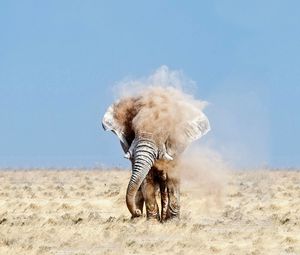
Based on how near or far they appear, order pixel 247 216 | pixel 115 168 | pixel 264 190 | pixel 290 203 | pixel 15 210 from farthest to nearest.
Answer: pixel 115 168 < pixel 264 190 < pixel 290 203 < pixel 15 210 < pixel 247 216

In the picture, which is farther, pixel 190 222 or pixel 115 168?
pixel 115 168

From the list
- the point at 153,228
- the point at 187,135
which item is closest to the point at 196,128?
the point at 187,135

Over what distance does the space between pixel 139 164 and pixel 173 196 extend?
1.39m

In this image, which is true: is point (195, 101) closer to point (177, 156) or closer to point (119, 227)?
point (177, 156)

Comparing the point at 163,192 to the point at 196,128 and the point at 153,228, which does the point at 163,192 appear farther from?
the point at 153,228

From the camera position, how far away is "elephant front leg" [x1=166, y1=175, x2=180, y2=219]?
68.4 ft

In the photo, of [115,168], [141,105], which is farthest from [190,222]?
[115,168]

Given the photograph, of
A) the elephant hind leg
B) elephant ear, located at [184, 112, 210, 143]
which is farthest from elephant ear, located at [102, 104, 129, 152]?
elephant ear, located at [184, 112, 210, 143]

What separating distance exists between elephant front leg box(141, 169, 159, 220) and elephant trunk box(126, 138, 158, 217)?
50cm

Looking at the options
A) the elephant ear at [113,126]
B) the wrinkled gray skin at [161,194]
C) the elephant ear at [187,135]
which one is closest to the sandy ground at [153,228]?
the wrinkled gray skin at [161,194]

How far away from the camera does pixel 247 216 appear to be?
25.3 m

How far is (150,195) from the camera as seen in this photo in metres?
20.7

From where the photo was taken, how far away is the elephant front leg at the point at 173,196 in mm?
20841

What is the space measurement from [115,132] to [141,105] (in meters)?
0.74
